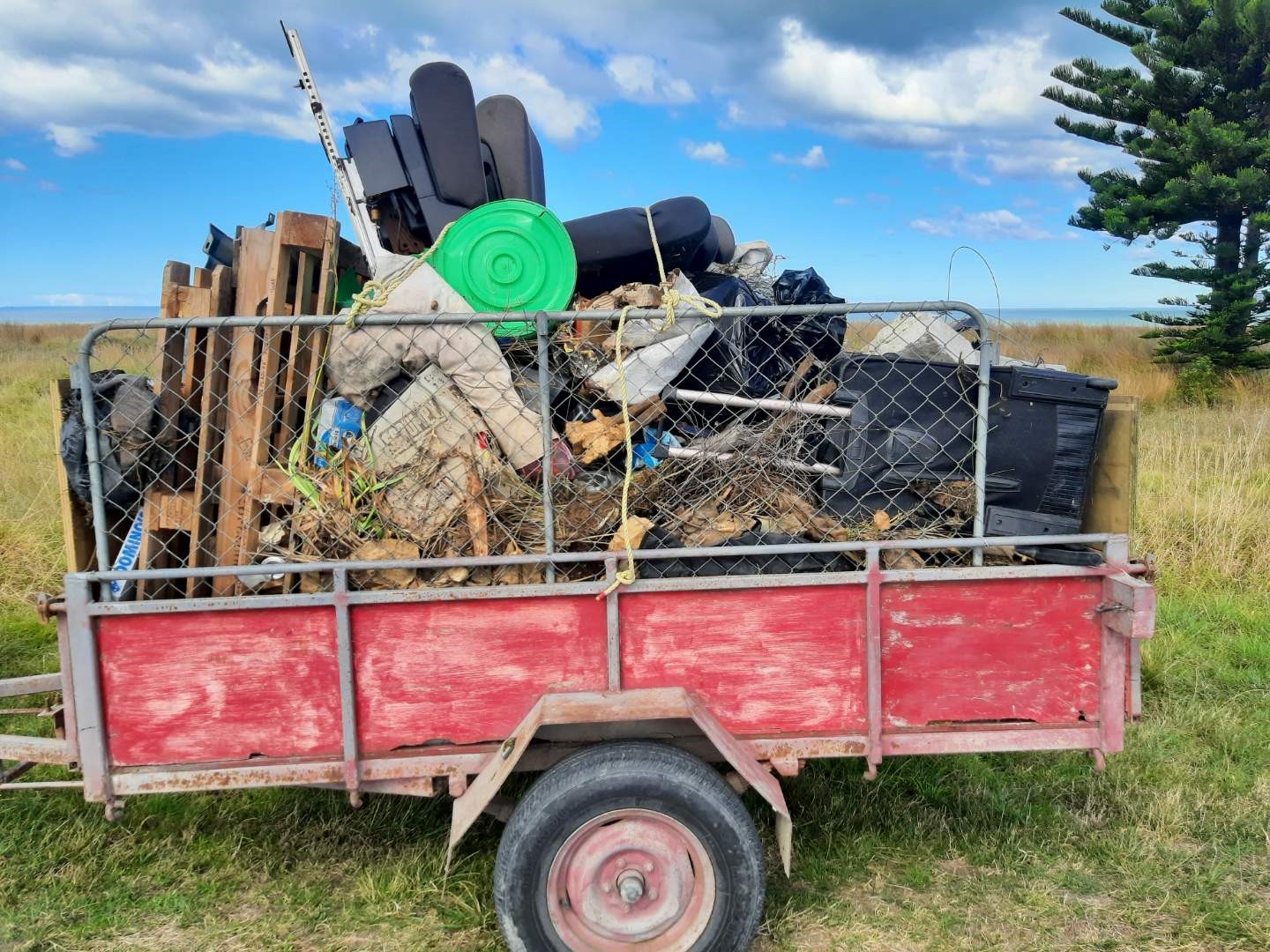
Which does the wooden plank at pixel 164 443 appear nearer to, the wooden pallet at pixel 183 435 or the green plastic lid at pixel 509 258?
the wooden pallet at pixel 183 435

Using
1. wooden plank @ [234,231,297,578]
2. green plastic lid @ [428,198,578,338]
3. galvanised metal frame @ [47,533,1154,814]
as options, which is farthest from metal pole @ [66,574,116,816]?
green plastic lid @ [428,198,578,338]

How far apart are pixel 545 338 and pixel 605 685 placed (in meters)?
1.04

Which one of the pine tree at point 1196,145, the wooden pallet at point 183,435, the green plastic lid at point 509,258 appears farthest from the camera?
the pine tree at point 1196,145

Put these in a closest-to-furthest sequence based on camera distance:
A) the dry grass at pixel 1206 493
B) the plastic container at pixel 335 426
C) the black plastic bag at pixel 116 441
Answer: the black plastic bag at pixel 116 441 < the plastic container at pixel 335 426 < the dry grass at pixel 1206 493

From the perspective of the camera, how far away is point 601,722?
2.69 metres

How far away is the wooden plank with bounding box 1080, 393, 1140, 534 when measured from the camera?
2957mm

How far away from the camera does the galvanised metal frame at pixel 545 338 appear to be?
2674mm

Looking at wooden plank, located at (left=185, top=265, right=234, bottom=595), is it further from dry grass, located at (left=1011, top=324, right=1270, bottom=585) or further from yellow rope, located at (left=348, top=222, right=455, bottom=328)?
dry grass, located at (left=1011, top=324, right=1270, bottom=585)

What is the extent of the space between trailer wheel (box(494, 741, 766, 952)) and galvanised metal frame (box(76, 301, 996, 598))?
24.0 inches

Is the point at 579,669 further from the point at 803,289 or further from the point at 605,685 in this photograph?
the point at 803,289

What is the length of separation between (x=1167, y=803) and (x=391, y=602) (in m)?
3.17

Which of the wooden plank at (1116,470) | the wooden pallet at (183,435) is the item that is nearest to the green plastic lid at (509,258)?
the wooden pallet at (183,435)

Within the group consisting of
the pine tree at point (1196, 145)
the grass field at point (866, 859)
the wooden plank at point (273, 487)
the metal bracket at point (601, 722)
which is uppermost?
the pine tree at point (1196, 145)

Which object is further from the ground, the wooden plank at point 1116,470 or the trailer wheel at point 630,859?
the wooden plank at point 1116,470
